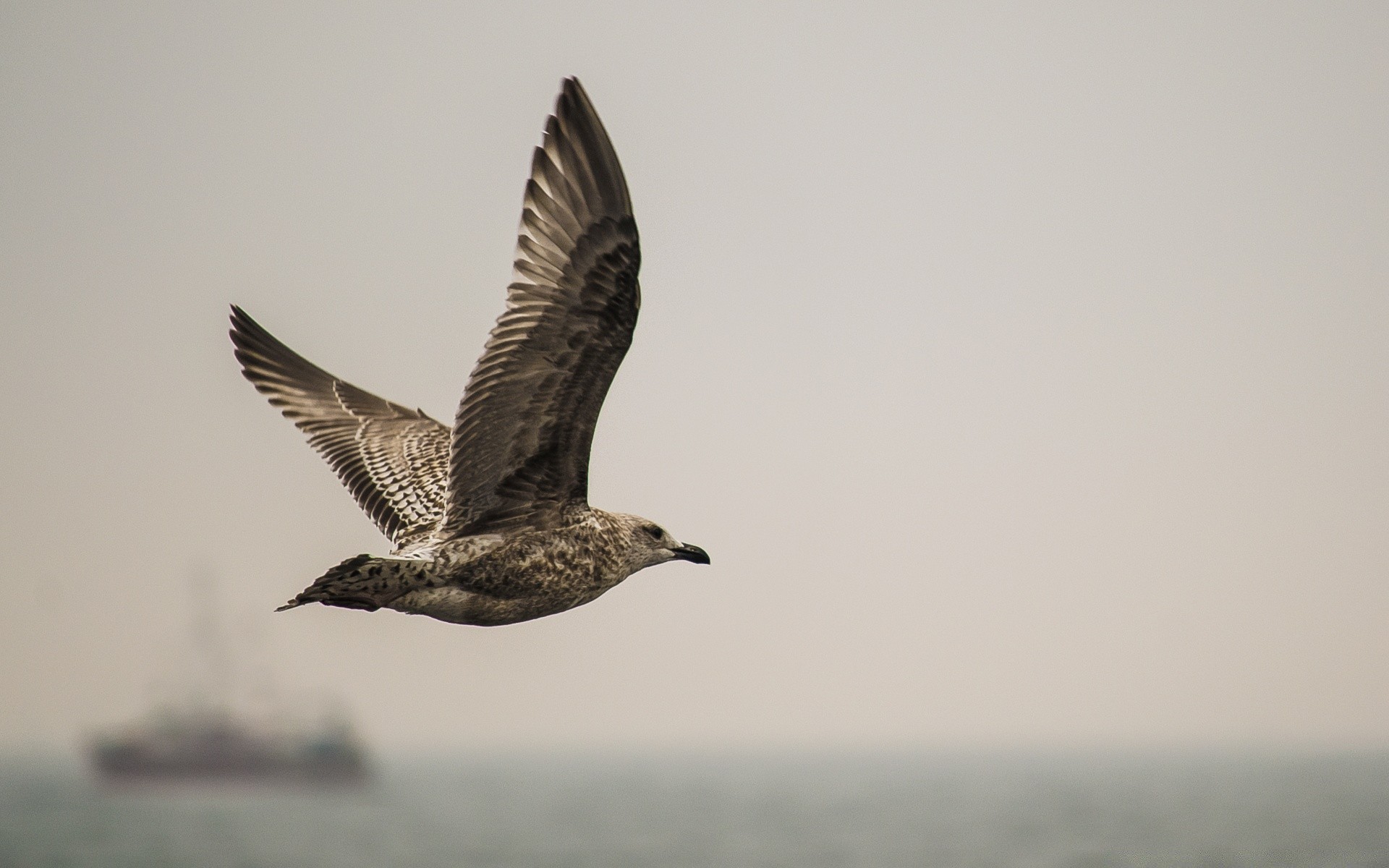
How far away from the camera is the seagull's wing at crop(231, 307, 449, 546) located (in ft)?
33.4

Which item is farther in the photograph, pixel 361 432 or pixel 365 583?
pixel 361 432

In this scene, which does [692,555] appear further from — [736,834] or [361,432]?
[736,834]

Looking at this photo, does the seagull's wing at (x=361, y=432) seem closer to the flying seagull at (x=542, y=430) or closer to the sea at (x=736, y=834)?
the flying seagull at (x=542, y=430)

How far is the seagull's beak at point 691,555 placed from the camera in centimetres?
913

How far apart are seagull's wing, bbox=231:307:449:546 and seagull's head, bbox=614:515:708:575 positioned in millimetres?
1554

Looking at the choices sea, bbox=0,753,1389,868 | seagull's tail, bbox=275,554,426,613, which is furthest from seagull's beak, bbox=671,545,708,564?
sea, bbox=0,753,1389,868

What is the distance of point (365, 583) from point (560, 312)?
1732mm

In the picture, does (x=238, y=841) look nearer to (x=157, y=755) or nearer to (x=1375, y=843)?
(x=157, y=755)

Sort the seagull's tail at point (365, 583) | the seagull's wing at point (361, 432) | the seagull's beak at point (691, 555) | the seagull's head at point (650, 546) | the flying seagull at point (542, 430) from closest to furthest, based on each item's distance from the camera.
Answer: the seagull's tail at point (365, 583) → the flying seagull at point (542, 430) → the seagull's head at point (650, 546) → the seagull's beak at point (691, 555) → the seagull's wing at point (361, 432)

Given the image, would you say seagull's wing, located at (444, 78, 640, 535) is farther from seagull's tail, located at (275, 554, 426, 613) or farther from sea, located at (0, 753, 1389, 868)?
sea, located at (0, 753, 1389, 868)

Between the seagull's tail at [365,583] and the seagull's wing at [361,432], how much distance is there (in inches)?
76.0

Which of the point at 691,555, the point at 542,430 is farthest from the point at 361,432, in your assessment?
the point at 542,430

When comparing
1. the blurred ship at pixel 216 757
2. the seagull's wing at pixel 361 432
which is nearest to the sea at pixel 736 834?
the blurred ship at pixel 216 757

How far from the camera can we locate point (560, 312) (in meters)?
7.70
